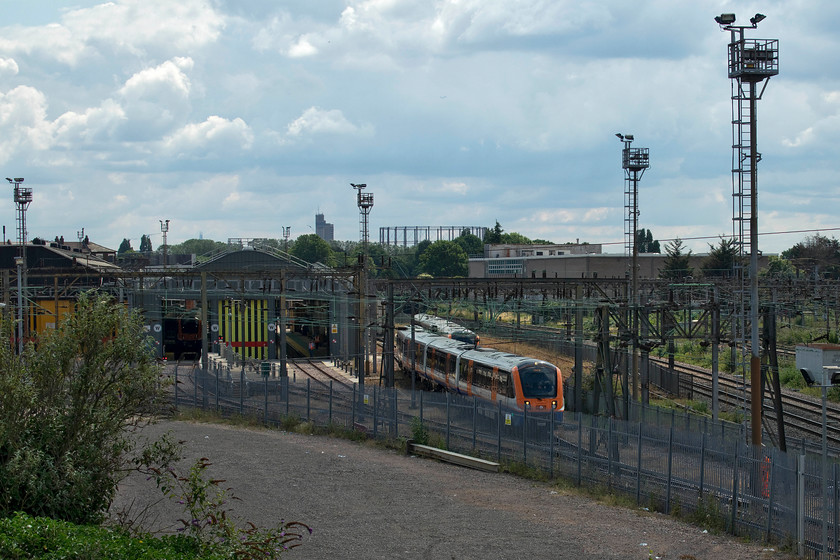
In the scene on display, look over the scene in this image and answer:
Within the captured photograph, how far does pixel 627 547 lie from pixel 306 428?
44.6 ft

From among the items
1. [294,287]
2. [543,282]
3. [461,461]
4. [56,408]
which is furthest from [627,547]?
[294,287]

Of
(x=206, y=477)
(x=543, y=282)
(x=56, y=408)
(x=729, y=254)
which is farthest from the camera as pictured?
(x=729, y=254)

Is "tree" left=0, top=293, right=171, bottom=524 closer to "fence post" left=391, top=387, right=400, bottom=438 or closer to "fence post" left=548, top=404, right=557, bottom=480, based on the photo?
"fence post" left=548, top=404, right=557, bottom=480

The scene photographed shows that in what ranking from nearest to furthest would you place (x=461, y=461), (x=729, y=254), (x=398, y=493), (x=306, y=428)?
(x=398, y=493) < (x=461, y=461) < (x=306, y=428) < (x=729, y=254)

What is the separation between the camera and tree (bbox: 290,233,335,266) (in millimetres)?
132262

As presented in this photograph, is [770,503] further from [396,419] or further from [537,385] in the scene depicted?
[537,385]

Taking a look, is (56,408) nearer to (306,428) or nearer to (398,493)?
(398,493)

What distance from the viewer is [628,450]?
1756cm

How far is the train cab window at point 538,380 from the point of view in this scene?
2777 centimetres

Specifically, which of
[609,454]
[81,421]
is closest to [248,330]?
[609,454]

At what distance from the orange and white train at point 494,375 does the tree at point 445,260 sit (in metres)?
70.2

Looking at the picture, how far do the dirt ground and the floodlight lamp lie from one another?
1123 centimetres

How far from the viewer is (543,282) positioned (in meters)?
32.2

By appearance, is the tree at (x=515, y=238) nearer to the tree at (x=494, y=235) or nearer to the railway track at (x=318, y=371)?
the tree at (x=494, y=235)
